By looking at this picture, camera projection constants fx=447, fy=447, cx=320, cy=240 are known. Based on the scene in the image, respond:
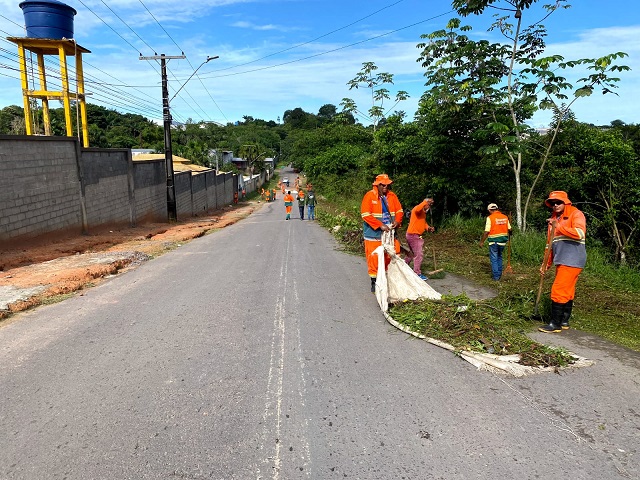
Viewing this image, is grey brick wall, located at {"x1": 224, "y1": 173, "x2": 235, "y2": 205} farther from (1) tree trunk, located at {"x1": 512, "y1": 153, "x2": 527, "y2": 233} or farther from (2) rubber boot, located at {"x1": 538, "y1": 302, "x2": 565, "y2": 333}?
(2) rubber boot, located at {"x1": 538, "y1": 302, "x2": 565, "y2": 333}

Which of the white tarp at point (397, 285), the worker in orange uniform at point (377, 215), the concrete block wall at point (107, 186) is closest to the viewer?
the white tarp at point (397, 285)

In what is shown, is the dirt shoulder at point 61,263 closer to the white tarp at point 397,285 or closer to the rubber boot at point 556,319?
the white tarp at point 397,285

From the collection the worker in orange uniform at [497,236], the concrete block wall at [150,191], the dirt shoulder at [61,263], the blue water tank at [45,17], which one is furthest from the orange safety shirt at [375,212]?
the blue water tank at [45,17]

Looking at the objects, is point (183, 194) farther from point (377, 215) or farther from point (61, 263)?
point (377, 215)

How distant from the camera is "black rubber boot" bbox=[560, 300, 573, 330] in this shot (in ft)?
17.7

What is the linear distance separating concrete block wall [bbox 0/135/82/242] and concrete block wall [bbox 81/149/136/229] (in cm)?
84

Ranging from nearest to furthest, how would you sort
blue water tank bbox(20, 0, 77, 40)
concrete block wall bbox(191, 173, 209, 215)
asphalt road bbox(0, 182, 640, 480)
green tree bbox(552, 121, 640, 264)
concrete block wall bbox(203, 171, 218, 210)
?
asphalt road bbox(0, 182, 640, 480) → green tree bbox(552, 121, 640, 264) → blue water tank bbox(20, 0, 77, 40) → concrete block wall bbox(191, 173, 209, 215) → concrete block wall bbox(203, 171, 218, 210)

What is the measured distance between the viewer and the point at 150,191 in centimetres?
2197

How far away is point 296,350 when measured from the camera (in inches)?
185

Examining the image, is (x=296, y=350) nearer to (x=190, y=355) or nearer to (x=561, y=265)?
(x=190, y=355)

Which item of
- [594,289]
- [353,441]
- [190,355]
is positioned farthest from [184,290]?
[594,289]

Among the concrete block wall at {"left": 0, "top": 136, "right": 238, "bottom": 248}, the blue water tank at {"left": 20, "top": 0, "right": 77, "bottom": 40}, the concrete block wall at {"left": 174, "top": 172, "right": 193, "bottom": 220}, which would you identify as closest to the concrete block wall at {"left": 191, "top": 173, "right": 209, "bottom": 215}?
the concrete block wall at {"left": 174, "top": 172, "right": 193, "bottom": 220}

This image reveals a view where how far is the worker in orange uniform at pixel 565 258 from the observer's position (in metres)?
5.21

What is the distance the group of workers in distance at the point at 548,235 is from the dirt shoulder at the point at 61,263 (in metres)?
5.06
